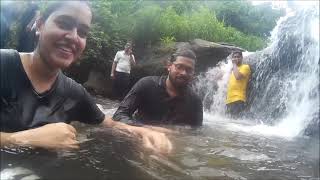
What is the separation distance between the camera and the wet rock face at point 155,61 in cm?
1128

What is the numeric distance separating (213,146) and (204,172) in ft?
3.99

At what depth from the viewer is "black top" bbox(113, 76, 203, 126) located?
4.07 meters

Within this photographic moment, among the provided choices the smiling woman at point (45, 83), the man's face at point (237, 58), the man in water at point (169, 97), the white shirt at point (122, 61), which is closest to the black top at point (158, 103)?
the man in water at point (169, 97)

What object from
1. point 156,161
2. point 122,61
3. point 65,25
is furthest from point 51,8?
point 122,61

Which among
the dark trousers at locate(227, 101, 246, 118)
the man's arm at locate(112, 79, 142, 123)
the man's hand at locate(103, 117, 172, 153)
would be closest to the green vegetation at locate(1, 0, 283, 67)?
the dark trousers at locate(227, 101, 246, 118)

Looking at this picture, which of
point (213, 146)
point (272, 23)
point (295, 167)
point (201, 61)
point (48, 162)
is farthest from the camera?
point (272, 23)

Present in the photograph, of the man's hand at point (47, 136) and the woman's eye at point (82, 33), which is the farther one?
the woman's eye at point (82, 33)

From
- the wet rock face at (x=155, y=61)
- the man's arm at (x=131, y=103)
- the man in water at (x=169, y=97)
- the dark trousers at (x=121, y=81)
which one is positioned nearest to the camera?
the man's arm at (x=131, y=103)

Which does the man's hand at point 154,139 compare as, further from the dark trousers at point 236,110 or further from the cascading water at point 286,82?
the dark trousers at point 236,110

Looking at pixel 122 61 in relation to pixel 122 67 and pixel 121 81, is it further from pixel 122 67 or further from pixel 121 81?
pixel 121 81

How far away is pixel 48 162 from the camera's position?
6.61ft

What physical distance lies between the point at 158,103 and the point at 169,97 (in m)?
0.12

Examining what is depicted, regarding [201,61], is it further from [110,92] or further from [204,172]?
[204,172]

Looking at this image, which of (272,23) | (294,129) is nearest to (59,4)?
(294,129)
